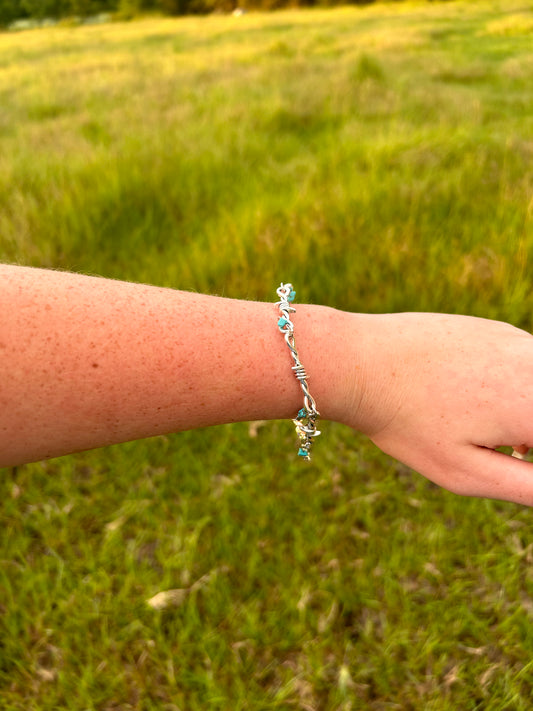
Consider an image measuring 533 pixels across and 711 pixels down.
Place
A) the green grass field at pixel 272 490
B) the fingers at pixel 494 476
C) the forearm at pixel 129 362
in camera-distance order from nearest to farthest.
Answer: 1. the forearm at pixel 129 362
2. the fingers at pixel 494 476
3. the green grass field at pixel 272 490

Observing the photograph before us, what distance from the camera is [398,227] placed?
2.97m

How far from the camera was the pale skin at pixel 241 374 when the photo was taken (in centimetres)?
122

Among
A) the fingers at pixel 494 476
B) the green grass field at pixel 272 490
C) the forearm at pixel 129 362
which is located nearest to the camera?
the forearm at pixel 129 362

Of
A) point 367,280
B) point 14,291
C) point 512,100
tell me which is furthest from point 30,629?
point 512,100

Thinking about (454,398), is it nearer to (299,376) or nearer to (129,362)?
(299,376)

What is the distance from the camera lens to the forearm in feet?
3.94

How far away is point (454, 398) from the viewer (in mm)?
1449

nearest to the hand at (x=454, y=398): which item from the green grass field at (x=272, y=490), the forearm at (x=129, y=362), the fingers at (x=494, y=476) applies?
the fingers at (x=494, y=476)

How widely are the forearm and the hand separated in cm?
14

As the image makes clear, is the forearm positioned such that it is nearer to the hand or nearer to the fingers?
the hand

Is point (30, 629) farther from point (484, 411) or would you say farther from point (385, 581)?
point (484, 411)

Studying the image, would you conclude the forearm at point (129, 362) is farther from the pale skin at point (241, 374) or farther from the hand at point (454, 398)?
the hand at point (454, 398)

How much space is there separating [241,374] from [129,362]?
0.96ft

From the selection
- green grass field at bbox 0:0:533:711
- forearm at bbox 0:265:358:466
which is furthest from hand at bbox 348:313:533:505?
green grass field at bbox 0:0:533:711
